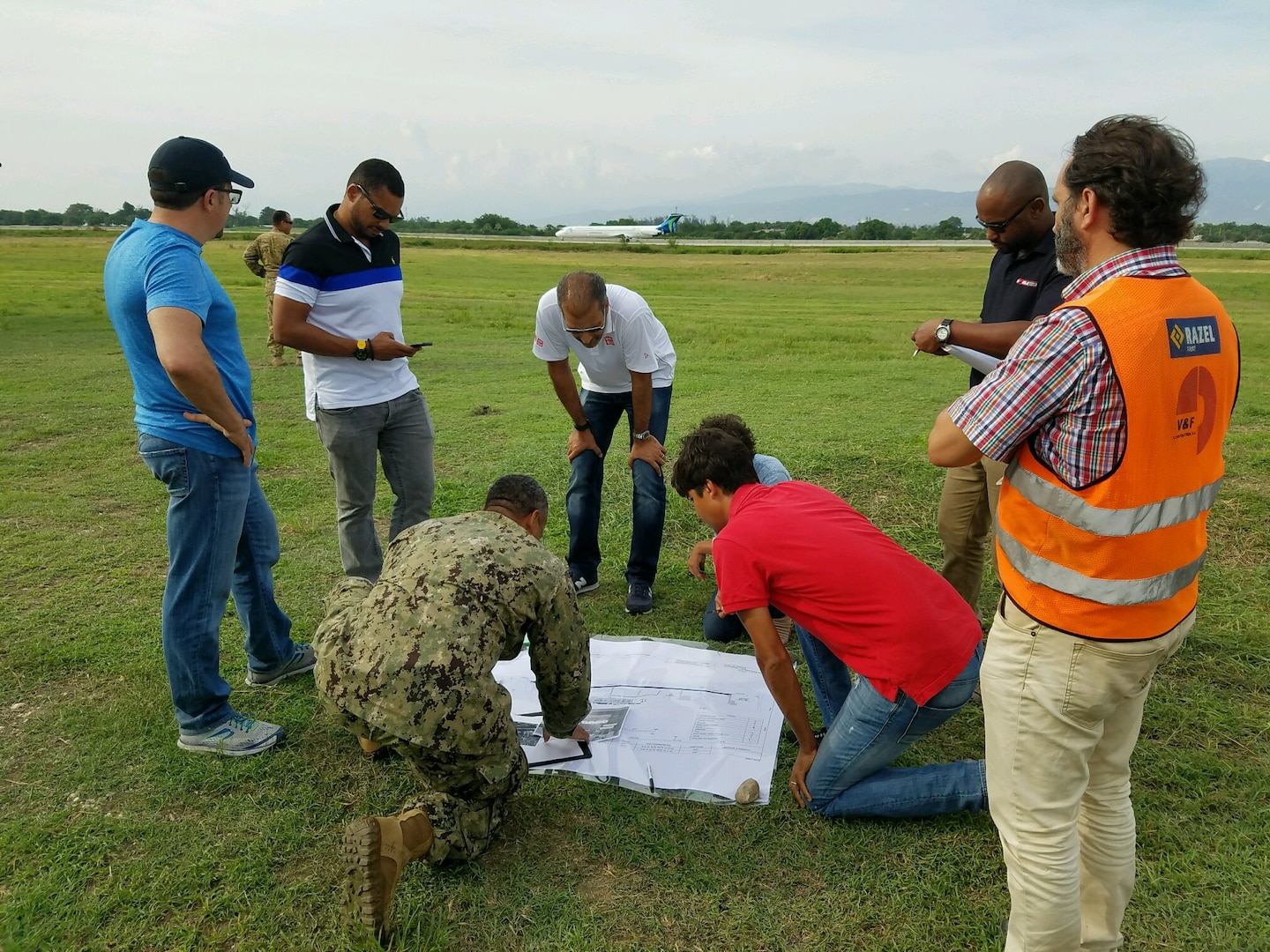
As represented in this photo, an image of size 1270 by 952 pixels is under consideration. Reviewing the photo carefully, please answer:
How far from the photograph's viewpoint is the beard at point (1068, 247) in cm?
194

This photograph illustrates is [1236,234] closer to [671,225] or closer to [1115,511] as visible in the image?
[671,225]

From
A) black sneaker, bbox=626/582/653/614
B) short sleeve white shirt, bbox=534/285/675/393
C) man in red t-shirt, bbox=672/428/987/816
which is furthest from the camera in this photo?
black sneaker, bbox=626/582/653/614

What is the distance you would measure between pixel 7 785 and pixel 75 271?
119ft

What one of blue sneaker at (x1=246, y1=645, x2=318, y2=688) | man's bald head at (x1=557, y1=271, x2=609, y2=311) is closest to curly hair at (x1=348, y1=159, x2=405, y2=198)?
man's bald head at (x1=557, y1=271, x2=609, y2=311)

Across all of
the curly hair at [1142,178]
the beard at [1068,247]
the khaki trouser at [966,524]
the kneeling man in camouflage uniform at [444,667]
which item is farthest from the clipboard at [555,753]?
the curly hair at [1142,178]

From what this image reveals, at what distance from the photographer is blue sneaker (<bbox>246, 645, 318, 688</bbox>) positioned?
3.93 m

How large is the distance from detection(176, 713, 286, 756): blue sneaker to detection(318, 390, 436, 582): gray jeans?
3.11 feet

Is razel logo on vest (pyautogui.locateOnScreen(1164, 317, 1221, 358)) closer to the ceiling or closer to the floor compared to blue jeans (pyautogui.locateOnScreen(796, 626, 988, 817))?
closer to the ceiling

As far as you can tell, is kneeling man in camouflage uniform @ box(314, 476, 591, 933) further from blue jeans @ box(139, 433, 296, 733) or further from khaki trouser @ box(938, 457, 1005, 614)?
khaki trouser @ box(938, 457, 1005, 614)

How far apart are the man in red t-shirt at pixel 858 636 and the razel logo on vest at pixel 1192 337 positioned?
1156 mm

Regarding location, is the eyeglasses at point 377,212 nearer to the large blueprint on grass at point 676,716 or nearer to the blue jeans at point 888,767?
the large blueprint on grass at point 676,716

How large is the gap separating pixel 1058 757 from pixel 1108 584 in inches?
17.3

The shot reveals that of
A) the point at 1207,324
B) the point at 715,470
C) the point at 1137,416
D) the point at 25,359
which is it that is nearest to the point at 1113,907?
the point at 1137,416

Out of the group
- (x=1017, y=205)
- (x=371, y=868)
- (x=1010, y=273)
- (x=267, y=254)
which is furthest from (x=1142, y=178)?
(x=267, y=254)
